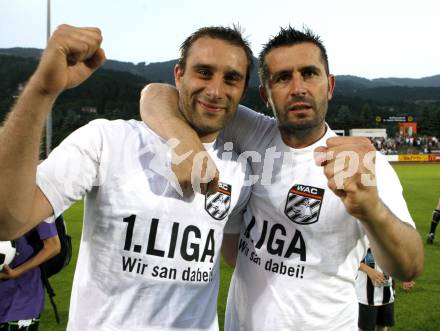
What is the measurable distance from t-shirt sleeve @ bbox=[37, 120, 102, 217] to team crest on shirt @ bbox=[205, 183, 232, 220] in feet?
1.80

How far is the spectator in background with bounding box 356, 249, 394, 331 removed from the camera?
4.50 m

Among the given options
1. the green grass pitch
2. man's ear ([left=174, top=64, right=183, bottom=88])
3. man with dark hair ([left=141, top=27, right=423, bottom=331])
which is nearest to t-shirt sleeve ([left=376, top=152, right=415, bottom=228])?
man with dark hair ([left=141, top=27, right=423, bottom=331])

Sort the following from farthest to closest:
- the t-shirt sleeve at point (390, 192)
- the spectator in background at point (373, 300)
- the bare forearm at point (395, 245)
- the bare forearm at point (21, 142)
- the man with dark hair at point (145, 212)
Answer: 1. the spectator in background at point (373, 300)
2. the t-shirt sleeve at point (390, 192)
3. the man with dark hair at point (145, 212)
4. the bare forearm at point (395, 245)
5. the bare forearm at point (21, 142)

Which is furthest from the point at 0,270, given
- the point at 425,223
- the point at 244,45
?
the point at 425,223

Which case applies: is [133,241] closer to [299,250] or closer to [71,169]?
[71,169]

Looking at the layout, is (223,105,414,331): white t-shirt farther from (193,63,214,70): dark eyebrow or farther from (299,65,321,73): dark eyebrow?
(193,63,214,70): dark eyebrow

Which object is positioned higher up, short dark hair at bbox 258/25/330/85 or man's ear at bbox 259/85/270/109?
short dark hair at bbox 258/25/330/85

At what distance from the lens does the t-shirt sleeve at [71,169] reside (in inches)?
70.4

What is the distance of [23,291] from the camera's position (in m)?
3.47

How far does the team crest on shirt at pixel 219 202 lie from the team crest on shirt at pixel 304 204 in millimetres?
315

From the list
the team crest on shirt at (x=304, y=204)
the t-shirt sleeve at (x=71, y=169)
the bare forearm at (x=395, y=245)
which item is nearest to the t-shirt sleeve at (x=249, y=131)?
the team crest on shirt at (x=304, y=204)

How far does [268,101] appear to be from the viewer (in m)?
2.56

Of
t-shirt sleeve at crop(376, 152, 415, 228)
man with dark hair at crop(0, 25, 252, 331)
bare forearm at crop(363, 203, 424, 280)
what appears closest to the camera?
bare forearm at crop(363, 203, 424, 280)

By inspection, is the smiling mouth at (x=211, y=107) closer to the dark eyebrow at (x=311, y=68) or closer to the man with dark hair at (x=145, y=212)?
the man with dark hair at (x=145, y=212)
